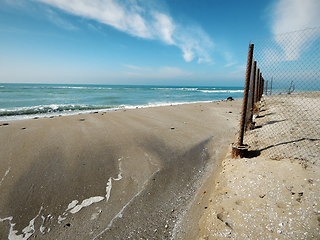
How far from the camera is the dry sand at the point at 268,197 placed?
1957mm

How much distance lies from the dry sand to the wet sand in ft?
1.31

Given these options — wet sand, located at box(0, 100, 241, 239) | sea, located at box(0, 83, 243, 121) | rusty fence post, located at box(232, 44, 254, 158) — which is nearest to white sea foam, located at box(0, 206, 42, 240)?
wet sand, located at box(0, 100, 241, 239)

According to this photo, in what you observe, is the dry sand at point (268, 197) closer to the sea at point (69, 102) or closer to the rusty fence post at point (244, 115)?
the rusty fence post at point (244, 115)

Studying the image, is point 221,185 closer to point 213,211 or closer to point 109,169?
point 213,211

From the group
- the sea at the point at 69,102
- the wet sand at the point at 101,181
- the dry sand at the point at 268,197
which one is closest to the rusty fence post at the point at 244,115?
the dry sand at the point at 268,197

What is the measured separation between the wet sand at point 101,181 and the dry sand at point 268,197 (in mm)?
400

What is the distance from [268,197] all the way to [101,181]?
3.03 m

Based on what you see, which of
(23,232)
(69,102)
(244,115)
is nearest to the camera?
(23,232)

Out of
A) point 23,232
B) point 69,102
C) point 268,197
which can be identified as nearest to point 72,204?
point 23,232

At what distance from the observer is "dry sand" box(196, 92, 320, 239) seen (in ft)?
6.42

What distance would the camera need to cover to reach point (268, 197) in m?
2.48

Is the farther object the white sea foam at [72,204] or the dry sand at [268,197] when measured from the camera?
the white sea foam at [72,204]

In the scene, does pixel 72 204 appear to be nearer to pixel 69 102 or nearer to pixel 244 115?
pixel 244 115

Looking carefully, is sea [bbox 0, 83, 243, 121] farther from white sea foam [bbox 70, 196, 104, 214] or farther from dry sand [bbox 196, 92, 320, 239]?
dry sand [bbox 196, 92, 320, 239]
